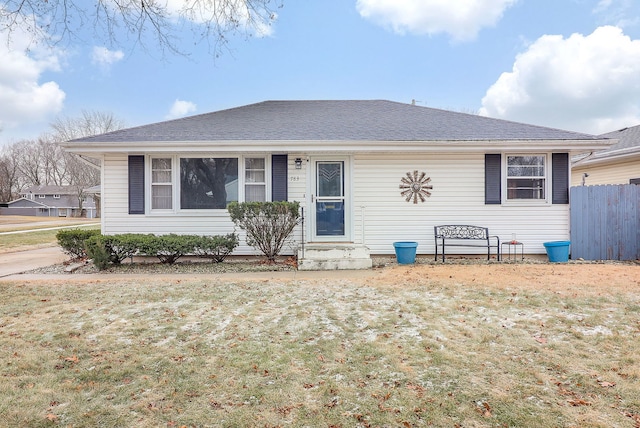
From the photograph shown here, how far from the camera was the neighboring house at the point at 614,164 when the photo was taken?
35.3 feet

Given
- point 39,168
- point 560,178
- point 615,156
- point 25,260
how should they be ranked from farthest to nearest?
point 39,168 → point 615,156 → point 25,260 → point 560,178

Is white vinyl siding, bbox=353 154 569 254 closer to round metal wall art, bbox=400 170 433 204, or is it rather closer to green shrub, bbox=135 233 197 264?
round metal wall art, bbox=400 170 433 204

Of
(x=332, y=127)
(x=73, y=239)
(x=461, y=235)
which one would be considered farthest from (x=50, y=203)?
(x=461, y=235)

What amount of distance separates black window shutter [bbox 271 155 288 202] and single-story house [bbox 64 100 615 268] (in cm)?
2

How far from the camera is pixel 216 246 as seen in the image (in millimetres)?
7992

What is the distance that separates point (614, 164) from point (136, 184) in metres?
14.5

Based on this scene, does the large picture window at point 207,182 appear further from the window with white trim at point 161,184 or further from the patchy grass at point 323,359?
the patchy grass at point 323,359

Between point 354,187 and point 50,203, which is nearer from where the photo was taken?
point 354,187

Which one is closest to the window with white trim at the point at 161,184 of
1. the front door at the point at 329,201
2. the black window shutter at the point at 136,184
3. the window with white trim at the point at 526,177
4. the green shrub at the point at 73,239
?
the black window shutter at the point at 136,184

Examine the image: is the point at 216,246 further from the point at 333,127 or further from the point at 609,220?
the point at 609,220

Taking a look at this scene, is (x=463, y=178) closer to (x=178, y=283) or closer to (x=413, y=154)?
(x=413, y=154)

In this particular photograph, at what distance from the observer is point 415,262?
27.8 ft

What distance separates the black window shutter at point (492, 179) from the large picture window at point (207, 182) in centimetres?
619

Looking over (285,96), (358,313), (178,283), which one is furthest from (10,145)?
(358,313)
